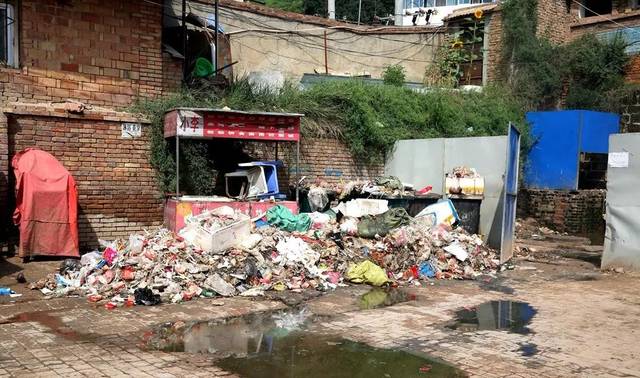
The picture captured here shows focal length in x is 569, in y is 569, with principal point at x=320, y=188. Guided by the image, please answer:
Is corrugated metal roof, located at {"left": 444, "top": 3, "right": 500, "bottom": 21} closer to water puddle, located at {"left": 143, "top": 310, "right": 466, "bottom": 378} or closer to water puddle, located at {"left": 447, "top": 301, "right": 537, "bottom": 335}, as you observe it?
water puddle, located at {"left": 447, "top": 301, "right": 537, "bottom": 335}

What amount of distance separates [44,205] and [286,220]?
3877mm

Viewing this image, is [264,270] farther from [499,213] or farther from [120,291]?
[499,213]

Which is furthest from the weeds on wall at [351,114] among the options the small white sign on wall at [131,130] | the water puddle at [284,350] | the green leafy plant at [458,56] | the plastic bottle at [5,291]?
the water puddle at [284,350]

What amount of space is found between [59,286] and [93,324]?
1.86 m

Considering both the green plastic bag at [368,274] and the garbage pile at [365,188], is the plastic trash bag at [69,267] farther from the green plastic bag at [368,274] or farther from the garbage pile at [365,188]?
the garbage pile at [365,188]

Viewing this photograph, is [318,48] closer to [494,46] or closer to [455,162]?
[494,46]

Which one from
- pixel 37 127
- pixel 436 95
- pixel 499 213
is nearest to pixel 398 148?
pixel 436 95

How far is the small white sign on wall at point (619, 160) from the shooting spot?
1022 cm

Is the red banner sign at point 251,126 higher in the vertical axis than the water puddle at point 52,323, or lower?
higher

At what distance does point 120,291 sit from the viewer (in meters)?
7.38

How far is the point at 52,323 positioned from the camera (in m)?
6.13

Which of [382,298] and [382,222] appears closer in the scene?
[382,298]

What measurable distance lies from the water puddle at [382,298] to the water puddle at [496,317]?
928mm

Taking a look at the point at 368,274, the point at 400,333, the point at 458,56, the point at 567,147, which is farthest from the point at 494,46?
the point at 400,333
